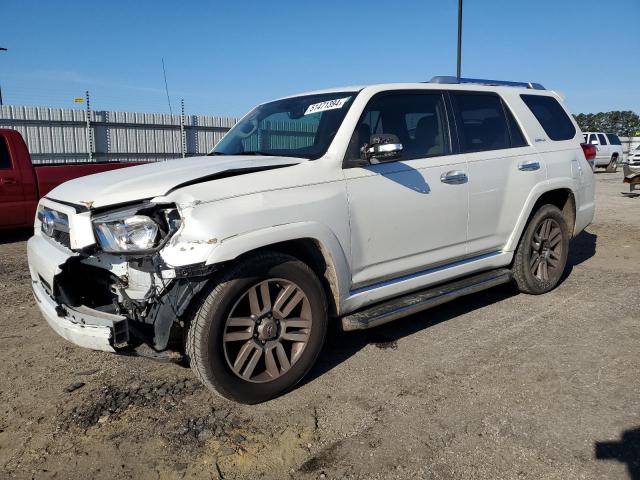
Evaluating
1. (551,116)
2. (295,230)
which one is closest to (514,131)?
(551,116)

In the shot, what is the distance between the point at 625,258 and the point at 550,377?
433cm

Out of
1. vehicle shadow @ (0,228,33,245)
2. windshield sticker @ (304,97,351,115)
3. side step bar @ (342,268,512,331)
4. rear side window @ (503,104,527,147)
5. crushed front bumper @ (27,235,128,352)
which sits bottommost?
vehicle shadow @ (0,228,33,245)

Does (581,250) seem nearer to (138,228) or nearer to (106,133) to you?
(138,228)

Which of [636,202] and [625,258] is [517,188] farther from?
[636,202]

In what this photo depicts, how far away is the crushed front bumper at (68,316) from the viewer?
2.74 metres

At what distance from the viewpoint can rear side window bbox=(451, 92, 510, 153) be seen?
432cm

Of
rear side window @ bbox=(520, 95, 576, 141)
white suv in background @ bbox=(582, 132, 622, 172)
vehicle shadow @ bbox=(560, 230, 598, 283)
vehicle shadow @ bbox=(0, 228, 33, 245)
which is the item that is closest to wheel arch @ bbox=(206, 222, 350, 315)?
rear side window @ bbox=(520, 95, 576, 141)

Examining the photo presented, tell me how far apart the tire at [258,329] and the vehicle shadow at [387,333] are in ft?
1.07

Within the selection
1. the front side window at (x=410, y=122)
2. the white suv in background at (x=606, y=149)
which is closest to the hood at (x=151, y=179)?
the front side window at (x=410, y=122)

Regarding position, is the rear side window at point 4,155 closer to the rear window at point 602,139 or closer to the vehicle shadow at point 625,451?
the vehicle shadow at point 625,451

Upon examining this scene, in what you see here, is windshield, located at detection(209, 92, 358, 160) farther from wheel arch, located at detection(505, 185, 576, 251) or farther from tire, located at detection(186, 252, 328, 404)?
wheel arch, located at detection(505, 185, 576, 251)

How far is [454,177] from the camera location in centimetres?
405

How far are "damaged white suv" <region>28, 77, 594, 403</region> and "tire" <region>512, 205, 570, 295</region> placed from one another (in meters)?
0.03

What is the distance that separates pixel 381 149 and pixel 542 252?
2583mm
